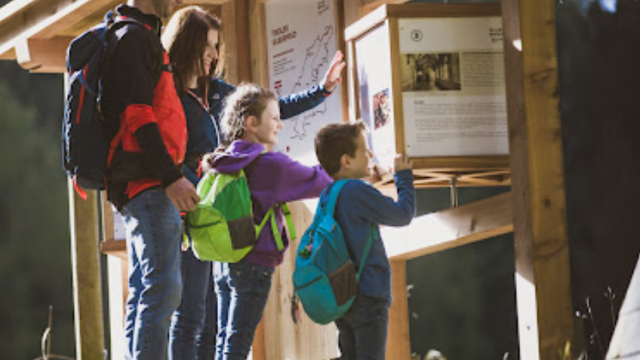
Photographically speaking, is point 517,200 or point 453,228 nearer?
point 517,200

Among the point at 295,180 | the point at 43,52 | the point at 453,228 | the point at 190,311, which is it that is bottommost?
the point at 190,311

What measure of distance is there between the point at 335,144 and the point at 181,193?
960mm

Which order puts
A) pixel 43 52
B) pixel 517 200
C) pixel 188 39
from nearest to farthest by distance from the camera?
pixel 517 200, pixel 188 39, pixel 43 52

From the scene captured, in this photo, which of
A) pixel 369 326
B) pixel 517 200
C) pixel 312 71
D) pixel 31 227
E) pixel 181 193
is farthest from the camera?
pixel 31 227

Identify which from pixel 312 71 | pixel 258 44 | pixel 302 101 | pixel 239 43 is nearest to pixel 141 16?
pixel 302 101

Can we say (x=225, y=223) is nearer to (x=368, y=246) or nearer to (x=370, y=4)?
(x=368, y=246)

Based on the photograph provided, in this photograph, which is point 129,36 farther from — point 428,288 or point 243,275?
point 428,288

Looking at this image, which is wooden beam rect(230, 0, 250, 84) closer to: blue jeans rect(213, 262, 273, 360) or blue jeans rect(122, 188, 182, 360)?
blue jeans rect(213, 262, 273, 360)

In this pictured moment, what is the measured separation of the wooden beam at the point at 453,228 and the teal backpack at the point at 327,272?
692 mm

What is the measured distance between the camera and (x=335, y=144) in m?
5.34

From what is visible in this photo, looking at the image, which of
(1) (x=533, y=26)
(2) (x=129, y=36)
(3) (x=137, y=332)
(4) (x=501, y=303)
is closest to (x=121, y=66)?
(2) (x=129, y=36)

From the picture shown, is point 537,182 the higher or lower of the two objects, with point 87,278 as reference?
higher

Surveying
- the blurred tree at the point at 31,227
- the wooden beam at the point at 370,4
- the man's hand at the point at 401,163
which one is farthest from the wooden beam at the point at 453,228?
the blurred tree at the point at 31,227

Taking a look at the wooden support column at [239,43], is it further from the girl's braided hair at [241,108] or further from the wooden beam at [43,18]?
the girl's braided hair at [241,108]
